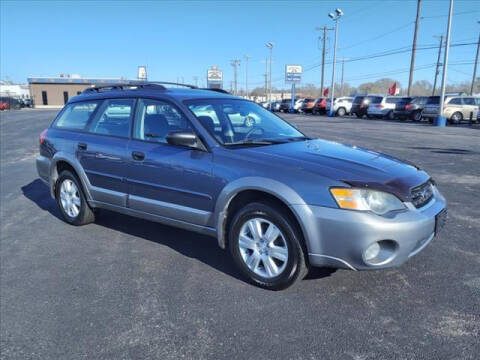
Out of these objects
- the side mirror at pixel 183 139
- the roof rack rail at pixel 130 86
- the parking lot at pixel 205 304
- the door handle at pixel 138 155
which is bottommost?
the parking lot at pixel 205 304

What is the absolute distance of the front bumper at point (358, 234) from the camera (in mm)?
2920

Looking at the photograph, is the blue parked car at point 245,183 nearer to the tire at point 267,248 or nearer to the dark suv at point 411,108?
the tire at point 267,248

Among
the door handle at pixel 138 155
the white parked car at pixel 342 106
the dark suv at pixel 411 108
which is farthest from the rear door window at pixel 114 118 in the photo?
the white parked car at pixel 342 106

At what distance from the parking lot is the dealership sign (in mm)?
47111

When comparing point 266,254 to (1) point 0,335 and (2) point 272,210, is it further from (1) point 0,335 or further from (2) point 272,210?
(1) point 0,335

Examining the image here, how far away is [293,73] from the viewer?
50406mm

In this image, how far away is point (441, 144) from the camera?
13.2 m

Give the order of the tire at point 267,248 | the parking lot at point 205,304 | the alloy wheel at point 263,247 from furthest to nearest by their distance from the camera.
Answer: the alloy wheel at point 263,247 < the tire at point 267,248 < the parking lot at point 205,304

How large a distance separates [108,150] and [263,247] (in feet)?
7.28

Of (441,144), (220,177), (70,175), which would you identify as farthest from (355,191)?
(441,144)

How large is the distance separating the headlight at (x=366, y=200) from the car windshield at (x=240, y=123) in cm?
117

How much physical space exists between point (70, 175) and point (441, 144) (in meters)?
12.1

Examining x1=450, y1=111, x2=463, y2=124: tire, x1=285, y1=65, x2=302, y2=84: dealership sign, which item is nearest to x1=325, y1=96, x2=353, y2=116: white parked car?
x1=450, y1=111, x2=463, y2=124: tire

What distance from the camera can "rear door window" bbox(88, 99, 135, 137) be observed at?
4473mm
